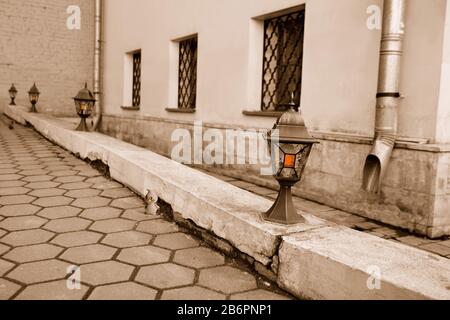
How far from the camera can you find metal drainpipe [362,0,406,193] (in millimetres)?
3572

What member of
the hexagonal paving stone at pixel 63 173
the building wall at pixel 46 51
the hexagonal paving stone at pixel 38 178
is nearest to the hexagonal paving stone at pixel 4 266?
the hexagonal paving stone at pixel 38 178

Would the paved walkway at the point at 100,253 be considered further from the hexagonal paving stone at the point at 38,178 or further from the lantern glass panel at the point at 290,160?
the lantern glass panel at the point at 290,160

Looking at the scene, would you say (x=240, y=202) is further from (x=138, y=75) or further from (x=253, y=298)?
(x=138, y=75)

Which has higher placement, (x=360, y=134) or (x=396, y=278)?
(x=360, y=134)

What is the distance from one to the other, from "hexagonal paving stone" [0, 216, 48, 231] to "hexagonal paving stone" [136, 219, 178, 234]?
2.81 ft

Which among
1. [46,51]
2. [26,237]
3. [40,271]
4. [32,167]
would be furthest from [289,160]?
[46,51]

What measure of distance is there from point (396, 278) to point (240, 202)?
1.49 m

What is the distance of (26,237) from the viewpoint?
3076mm

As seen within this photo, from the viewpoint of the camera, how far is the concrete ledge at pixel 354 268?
70.1 inches

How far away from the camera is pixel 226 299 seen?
224cm

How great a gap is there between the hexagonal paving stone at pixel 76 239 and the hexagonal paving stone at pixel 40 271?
1.08 feet

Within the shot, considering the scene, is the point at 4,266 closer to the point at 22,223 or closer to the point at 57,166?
the point at 22,223

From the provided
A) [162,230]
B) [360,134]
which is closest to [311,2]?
[360,134]

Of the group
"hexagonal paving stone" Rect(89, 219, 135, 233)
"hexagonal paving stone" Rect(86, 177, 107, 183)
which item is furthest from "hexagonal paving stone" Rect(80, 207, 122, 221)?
"hexagonal paving stone" Rect(86, 177, 107, 183)
